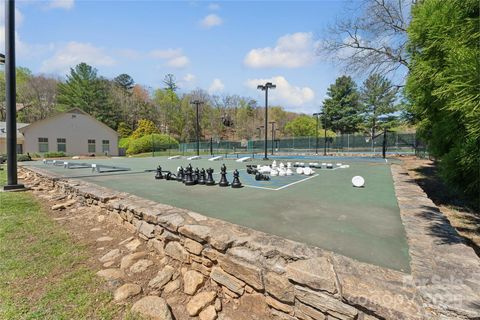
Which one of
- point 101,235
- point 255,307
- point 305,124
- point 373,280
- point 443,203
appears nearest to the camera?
point 373,280

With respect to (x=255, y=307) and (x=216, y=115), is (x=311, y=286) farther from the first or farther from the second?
(x=216, y=115)

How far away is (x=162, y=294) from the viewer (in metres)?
2.50

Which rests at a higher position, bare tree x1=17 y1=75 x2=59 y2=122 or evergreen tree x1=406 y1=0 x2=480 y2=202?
bare tree x1=17 y1=75 x2=59 y2=122

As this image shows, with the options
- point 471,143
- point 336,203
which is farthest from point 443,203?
point 336,203

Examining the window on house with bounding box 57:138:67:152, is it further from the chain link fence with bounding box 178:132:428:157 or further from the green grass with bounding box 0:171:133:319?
the green grass with bounding box 0:171:133:319

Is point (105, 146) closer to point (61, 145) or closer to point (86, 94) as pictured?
point (61, 145)

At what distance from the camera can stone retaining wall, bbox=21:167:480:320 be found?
4.90 ft

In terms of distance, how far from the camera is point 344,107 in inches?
1761

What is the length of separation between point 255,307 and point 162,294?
3.31 ft

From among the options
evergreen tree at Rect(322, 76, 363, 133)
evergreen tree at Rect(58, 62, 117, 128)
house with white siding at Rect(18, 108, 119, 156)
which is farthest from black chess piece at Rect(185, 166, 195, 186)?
evergreen tree at Rect(58, 62, 117, 128)

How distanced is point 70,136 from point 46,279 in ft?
120

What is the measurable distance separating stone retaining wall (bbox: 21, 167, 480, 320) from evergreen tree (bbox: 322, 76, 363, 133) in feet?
147

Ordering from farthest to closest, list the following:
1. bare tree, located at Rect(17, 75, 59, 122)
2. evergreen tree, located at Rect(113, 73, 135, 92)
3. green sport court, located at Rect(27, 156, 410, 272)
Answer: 1. evergreen tree, located at Rect(113, 73, 135, 92)
2. bare tree, located at Rect(17, 75, 59, 122)
3. green sport court, located at Rect(27, 156, 410, 272)

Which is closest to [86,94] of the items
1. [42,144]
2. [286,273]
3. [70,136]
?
[70,136]
